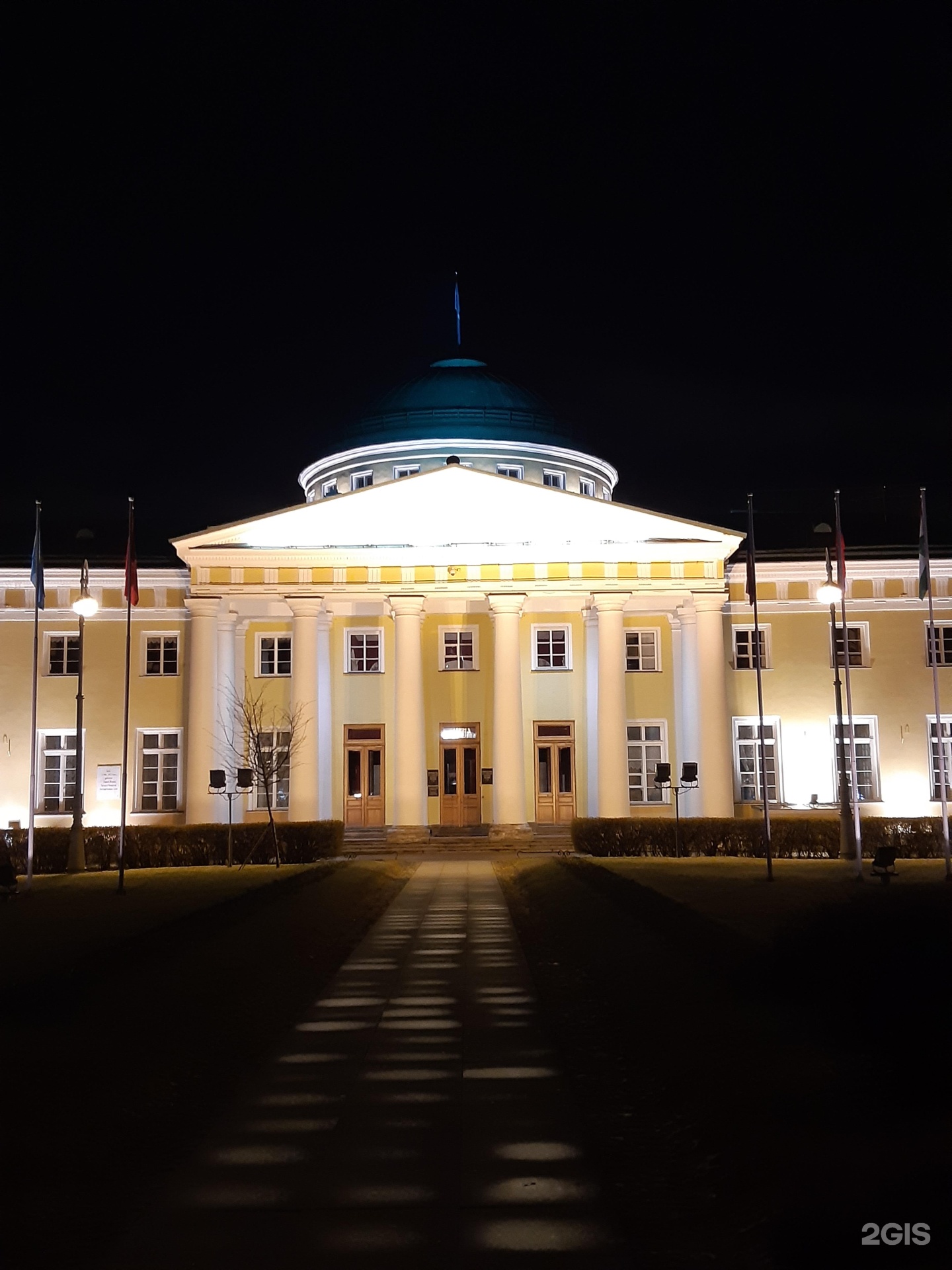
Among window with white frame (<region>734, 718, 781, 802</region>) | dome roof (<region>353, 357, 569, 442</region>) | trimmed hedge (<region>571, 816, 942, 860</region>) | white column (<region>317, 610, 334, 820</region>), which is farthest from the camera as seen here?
dome roof (<region>353, 357, 569, 442</region>)

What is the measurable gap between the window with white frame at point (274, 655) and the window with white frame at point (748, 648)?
608 inches

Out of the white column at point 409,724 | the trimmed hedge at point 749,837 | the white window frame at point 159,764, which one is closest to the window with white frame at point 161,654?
the white window frame at point 159,764

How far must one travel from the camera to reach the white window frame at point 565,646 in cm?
4878

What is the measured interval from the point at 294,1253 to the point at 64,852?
102 feet

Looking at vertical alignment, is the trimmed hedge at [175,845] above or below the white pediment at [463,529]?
below

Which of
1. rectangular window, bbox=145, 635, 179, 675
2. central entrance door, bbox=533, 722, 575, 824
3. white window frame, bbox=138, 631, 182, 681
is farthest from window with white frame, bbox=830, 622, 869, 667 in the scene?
rectangular window, bbox=145, 635, 179, 675

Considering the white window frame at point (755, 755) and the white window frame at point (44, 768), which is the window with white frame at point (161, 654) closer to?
the white window frame at point (44, 768)

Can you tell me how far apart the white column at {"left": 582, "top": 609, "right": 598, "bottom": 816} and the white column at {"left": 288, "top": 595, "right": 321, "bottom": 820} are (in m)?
9.13

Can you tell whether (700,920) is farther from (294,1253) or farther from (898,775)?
(898,775)

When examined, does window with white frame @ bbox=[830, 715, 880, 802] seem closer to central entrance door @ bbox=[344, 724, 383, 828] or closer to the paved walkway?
central entrance door @ bbox=[344, 724, 383, 828]

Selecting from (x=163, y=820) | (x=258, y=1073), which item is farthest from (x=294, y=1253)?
(x=163, y=820)

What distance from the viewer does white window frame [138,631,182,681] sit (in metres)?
49.0

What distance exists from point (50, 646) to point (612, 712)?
19.6 metres

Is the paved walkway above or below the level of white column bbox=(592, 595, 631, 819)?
below
